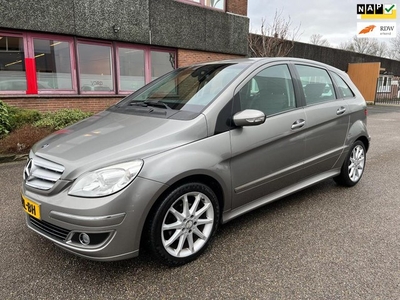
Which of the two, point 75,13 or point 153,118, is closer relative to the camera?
point 153,118

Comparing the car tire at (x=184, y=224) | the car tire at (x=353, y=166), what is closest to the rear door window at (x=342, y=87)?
the car tire at (x=353, y=166)

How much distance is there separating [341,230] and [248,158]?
4.04ft

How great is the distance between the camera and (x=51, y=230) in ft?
7.47

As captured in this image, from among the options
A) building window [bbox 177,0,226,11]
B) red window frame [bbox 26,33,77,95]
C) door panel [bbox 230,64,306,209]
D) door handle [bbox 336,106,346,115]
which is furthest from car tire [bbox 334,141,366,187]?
building window [bbox 177,0,226,11]

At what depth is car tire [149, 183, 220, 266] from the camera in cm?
232

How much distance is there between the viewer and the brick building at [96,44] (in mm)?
7902

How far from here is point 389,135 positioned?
9305 millimetres

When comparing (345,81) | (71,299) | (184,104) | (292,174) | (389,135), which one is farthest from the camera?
(389,135)

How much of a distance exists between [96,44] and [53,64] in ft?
4.59

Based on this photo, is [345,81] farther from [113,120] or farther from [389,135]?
[389,135]

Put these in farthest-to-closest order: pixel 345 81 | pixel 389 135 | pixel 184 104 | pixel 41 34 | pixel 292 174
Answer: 1. pixel 389 135
2. pixel 41 34
3. pixel 345 81
4. pixel 292 174
5. pixel 184 104

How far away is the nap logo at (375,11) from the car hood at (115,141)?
1995cm

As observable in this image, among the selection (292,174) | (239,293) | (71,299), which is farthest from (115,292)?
(292,174)

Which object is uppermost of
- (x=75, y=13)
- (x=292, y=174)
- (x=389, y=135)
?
(x=75, y=13)
